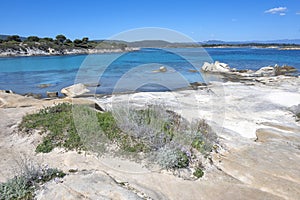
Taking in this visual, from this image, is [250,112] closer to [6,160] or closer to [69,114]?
[69,114]

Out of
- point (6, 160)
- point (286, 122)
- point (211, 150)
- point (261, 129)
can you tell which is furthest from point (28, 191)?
point (286, 122)

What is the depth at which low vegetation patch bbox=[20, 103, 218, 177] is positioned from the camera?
6.95 m

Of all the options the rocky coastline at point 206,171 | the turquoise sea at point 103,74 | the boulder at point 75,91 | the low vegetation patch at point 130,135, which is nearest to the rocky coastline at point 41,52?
Result: the turquoise sea at point 103,74

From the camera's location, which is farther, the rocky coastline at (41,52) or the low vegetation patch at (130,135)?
the rocky coastline at (41,52)

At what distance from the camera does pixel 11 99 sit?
12867mm

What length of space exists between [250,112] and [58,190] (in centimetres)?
1134

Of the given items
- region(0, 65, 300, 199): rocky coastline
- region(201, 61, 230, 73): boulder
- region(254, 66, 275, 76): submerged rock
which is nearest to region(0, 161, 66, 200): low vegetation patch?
region(0, 65, 300, 199): rocky coastline

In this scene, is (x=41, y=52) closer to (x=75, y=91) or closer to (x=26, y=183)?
(x=75, y=91)

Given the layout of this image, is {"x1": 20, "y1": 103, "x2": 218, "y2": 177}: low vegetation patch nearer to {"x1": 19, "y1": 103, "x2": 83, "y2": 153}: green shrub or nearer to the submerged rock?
{"x1": 19, "y1": 103, "x2": 83, "y2": 153}: green shrub

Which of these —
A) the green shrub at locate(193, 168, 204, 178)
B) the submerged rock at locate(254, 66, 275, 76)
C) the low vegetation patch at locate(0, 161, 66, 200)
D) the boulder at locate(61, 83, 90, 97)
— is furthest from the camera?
the submerged rock at locate(254, 66, 275, 76)

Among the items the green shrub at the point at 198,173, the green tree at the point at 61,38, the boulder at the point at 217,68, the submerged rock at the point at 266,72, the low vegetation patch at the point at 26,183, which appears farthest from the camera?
the green tree at the point at 61,38

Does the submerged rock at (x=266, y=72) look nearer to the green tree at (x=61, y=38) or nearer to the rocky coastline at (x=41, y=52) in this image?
the rocky coastline at (x=41, y=52)

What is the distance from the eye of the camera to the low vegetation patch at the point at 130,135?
6953 millimetres

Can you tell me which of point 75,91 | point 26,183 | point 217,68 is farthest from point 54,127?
point 217,68
